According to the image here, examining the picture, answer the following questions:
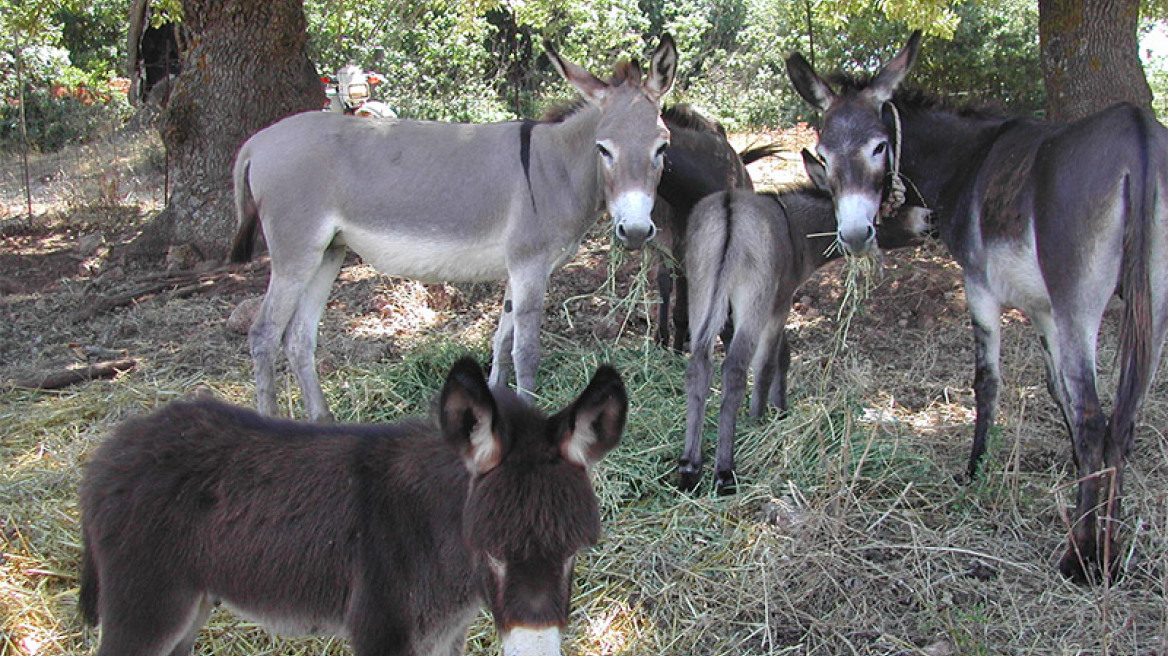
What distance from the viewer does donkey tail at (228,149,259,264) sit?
5.00 meters

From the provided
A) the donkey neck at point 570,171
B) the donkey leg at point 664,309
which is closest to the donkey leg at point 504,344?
the donkey neck at point 570,171

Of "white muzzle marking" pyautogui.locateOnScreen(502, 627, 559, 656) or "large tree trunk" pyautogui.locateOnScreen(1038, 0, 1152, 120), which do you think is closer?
"white muzzle marking" pyautogui.locateOnScreen(502, 627, 559, 656)

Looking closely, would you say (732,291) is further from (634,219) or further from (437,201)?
(437,201)

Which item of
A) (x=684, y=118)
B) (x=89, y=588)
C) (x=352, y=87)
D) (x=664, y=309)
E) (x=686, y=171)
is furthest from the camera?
(x=352, y=87)

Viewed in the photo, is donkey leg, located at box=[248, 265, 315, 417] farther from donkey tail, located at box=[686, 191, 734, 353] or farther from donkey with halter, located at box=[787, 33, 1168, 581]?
donkey with halter, located at box=[787, 33, 1168, 581]

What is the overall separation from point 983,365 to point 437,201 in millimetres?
2885

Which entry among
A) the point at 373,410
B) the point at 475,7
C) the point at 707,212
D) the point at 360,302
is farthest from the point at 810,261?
the point at 475,7

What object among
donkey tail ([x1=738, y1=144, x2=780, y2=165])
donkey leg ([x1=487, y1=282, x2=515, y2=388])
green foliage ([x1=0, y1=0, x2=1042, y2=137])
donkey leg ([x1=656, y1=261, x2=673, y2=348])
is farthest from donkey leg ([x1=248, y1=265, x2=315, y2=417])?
green foliage ([x1=0, y1=0, x2=1042, y2=137])

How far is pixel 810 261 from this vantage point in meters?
4.73

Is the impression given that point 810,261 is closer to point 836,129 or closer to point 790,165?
point 836,129

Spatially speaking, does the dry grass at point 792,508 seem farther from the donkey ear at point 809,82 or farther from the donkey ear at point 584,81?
the donkey ear at point 809,82

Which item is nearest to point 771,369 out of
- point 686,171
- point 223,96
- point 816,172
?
point 816,172

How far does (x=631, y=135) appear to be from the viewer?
4.45 metres

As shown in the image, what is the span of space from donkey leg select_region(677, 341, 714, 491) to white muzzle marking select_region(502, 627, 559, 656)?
222 cm
